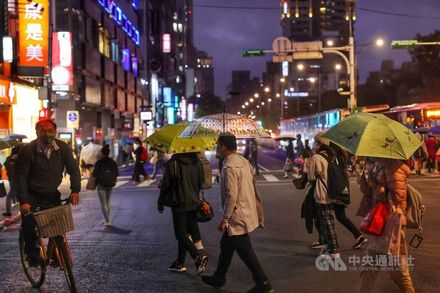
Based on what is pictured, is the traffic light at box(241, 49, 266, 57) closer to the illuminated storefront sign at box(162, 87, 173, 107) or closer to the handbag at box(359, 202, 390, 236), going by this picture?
the handbag at box(359, 202, 390, 236)

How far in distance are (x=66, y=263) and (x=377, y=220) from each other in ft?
11.2

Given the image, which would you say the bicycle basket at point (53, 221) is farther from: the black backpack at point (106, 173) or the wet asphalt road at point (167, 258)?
the black backpack at point (106, 173)

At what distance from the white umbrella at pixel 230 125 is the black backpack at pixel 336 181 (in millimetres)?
1064

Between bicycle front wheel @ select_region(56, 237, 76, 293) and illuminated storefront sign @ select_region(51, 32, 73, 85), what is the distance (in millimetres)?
22281

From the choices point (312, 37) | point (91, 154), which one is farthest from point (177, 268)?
point (312, 37)

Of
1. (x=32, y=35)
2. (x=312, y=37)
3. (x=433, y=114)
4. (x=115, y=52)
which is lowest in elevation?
(x=433, y=114)

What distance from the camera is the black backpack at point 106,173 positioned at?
10539 millimetres

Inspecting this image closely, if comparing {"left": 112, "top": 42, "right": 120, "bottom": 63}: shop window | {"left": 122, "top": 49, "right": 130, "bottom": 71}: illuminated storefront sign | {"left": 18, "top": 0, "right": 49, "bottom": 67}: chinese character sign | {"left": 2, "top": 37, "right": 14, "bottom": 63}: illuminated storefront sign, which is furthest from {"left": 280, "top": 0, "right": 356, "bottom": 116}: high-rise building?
{"left": 2, "top": 37, "right": 14, "bottom": 63}: illuminated storefront sign

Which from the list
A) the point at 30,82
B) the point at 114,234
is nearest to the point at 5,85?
the point at 30,82

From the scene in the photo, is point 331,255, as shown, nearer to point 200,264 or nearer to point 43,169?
point 200,264

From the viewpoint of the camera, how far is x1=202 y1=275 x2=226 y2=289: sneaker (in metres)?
6.27

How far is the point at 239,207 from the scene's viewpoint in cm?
584

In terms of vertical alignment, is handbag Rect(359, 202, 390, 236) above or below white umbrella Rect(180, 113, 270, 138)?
below

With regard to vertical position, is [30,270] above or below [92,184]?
below
